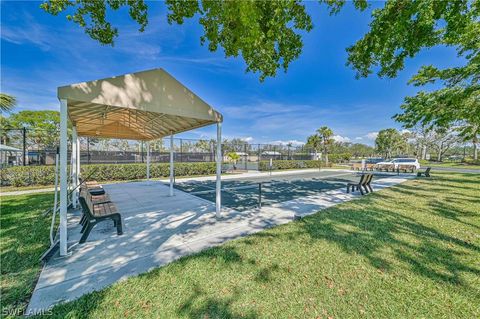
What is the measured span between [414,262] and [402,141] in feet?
213

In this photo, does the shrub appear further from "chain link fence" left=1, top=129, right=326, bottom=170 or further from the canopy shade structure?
the canopy shade structure

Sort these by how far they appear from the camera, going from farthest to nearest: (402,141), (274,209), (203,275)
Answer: (402,141) < (274,209) < (203,275)

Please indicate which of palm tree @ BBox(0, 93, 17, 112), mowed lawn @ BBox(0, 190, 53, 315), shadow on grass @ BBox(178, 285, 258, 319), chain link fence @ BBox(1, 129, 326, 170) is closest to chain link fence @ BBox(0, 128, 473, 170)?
chain link fence @ BBox(1, 129, 326, 170)

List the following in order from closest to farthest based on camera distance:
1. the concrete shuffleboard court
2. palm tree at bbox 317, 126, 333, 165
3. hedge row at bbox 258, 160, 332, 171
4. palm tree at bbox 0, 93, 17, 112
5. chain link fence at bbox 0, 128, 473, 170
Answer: the concrete shuffleboard court, palm tree at bbox 0, 93, 17, 112, chain link fence at bbox 0, 128, 473, 170, hedge row at bbox 258, 160, 332, 171, palm tree at bbox 317, 126, 333, 165

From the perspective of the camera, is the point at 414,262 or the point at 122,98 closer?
the point at 414,262

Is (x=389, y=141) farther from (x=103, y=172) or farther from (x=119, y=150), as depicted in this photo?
(x=103, y=172)

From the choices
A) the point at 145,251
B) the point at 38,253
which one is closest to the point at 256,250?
the point at 145,251

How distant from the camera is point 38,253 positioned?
328cm

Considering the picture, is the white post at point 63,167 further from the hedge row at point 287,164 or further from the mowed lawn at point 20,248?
the hedge row at point 287,164

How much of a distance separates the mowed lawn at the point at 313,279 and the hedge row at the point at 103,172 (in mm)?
5229

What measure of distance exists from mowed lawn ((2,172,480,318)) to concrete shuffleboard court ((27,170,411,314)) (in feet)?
0.97

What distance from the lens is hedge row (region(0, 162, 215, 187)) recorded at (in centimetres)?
918

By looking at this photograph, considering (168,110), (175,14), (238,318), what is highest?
(175,14)

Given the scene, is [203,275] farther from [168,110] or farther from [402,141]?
[402,141]
